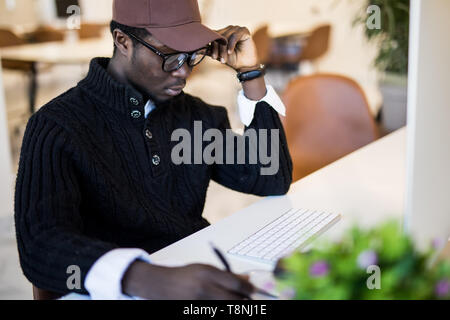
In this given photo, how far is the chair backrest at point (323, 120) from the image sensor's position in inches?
95.9

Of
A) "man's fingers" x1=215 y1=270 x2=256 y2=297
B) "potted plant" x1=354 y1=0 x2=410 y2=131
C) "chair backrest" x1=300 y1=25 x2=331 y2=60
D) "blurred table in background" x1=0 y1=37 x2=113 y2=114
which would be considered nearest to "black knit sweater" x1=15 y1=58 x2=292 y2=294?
"man's fingers" x1=215 y1=270 x2=256 y2=297

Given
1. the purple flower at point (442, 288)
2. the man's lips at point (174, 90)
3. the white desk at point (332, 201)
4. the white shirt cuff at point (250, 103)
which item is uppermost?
the man's lips at point (174, 90)

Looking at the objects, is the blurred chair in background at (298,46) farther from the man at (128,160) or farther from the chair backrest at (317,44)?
the man at (128,160)

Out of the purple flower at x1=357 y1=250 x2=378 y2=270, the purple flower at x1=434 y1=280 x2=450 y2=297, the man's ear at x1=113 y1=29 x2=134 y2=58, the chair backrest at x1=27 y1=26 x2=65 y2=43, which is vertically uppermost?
the chair backrest at x1=27 y1=26 x2=65 y2=43

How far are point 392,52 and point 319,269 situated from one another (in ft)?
10.6

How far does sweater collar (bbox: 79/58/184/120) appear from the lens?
131 cm

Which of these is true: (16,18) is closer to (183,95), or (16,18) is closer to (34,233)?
(183,95)

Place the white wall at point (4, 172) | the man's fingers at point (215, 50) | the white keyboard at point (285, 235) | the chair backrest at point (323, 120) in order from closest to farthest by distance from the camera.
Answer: the white keyboard at point (285, 235) < the man's fingers at point (215, 50) < the chair backrest at point (323, 120) < the white wall at point (4, 172)

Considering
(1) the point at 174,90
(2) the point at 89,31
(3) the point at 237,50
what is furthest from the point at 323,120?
(2) the point at 89,31

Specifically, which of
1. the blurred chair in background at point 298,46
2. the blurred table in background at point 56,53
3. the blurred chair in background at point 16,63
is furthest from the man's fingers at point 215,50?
the blurred chair in background at point 298,46

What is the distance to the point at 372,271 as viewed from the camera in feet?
1.87

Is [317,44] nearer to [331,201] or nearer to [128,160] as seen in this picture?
[331,201]

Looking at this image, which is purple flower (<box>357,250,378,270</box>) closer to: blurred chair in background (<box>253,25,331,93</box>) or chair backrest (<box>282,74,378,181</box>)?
chair backrest (<box>282,74,378,181</box>)
